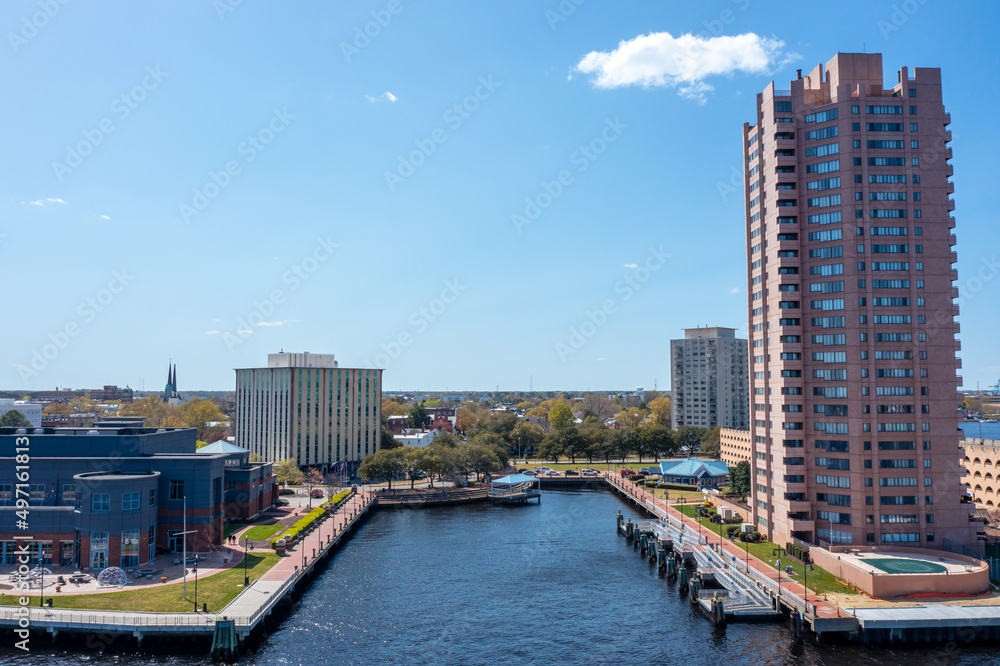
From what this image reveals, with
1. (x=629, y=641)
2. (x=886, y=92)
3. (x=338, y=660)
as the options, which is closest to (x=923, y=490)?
(x=629, y=641)

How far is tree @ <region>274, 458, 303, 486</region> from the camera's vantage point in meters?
129

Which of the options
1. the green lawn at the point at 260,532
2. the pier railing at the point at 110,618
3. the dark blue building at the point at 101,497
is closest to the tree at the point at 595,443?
the green lawn at the point at 260,532

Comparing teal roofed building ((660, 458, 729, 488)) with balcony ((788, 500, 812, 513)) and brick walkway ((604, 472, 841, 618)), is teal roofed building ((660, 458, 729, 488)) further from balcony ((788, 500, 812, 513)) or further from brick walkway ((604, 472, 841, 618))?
balcony ((788, 500, 812, 513))

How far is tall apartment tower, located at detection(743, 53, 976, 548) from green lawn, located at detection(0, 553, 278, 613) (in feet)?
A: 203

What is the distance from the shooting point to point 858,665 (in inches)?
1924

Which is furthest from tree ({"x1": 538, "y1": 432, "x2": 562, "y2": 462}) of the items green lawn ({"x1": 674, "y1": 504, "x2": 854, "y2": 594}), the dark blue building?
the dark blue building

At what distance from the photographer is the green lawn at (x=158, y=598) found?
54062 mm

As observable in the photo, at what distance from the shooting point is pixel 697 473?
126 metres

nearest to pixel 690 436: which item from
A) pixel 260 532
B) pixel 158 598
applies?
pixel 260 532

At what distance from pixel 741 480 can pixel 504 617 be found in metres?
63.2

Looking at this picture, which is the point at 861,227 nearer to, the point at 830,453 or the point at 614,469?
the point at 830,453

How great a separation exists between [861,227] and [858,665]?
Result: 157ft

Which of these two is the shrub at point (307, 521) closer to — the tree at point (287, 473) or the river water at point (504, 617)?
the river water at point (504, 617)

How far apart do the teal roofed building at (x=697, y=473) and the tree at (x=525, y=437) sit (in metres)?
58.9
